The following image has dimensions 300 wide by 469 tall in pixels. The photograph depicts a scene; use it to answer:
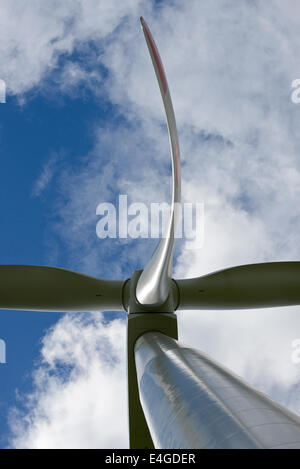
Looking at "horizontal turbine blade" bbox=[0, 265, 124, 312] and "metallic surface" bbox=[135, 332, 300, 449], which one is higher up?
"horizontal turbine blade" bbox=[0, 265, 124, 312]

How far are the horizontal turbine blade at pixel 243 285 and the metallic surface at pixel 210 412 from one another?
3965mm

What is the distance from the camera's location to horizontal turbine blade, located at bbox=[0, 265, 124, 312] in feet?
18.8

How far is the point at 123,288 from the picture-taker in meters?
6.15

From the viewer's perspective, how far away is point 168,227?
2631 mm

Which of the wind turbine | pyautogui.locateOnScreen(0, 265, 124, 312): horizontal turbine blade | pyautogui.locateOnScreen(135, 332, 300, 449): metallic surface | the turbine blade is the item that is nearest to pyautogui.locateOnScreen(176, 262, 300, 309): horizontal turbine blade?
the wind turbine

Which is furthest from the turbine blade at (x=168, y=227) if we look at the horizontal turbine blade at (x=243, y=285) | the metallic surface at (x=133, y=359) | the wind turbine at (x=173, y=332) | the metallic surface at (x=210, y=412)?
the horizontal turbine blade at (x=243, y=285)

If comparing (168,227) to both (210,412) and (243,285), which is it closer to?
(210,412)

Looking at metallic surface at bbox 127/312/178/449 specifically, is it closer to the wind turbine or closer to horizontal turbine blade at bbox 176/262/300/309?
the wind turbine

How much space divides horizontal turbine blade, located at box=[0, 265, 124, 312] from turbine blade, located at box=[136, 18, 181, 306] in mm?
1697

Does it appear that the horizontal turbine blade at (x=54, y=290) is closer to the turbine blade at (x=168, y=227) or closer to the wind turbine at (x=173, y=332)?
the wind turbine at (x=173, y=332)

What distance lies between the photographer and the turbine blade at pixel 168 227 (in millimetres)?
2221

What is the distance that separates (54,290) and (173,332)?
6.16 ft

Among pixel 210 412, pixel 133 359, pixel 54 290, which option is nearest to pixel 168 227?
pixel 210 412
